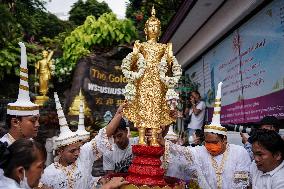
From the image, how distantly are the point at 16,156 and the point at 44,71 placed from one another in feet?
40.9

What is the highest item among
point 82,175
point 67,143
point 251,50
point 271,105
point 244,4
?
point 244,4

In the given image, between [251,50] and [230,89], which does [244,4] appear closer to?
[251,50]

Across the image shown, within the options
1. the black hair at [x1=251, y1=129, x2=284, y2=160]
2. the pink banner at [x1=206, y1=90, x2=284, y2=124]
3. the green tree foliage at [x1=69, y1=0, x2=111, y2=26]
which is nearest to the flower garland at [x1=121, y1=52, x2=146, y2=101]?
the black hair at [x1=251, y1=129, x2=284, y2=160]

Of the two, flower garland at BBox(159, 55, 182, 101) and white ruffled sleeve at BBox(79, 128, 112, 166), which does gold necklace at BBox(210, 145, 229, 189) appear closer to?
flower garland at BBox(159, 55, 182, 101)

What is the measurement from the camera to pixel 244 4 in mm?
6738

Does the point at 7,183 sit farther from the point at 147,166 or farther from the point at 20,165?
the point at 147,166

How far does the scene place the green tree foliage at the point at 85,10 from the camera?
29.2 m

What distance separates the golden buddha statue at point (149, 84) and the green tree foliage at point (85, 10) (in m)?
25.9

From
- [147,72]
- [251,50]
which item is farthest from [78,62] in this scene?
[147,72]

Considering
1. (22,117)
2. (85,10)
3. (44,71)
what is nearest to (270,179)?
Answer: (22,117)

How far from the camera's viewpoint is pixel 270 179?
333cm

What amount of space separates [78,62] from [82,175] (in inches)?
422

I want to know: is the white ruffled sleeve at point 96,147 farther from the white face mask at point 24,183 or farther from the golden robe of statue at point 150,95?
the white face mask at point 24,183

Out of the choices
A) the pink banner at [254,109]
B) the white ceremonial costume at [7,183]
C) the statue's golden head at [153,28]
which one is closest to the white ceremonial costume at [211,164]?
the statue's golden head at [153,28]
